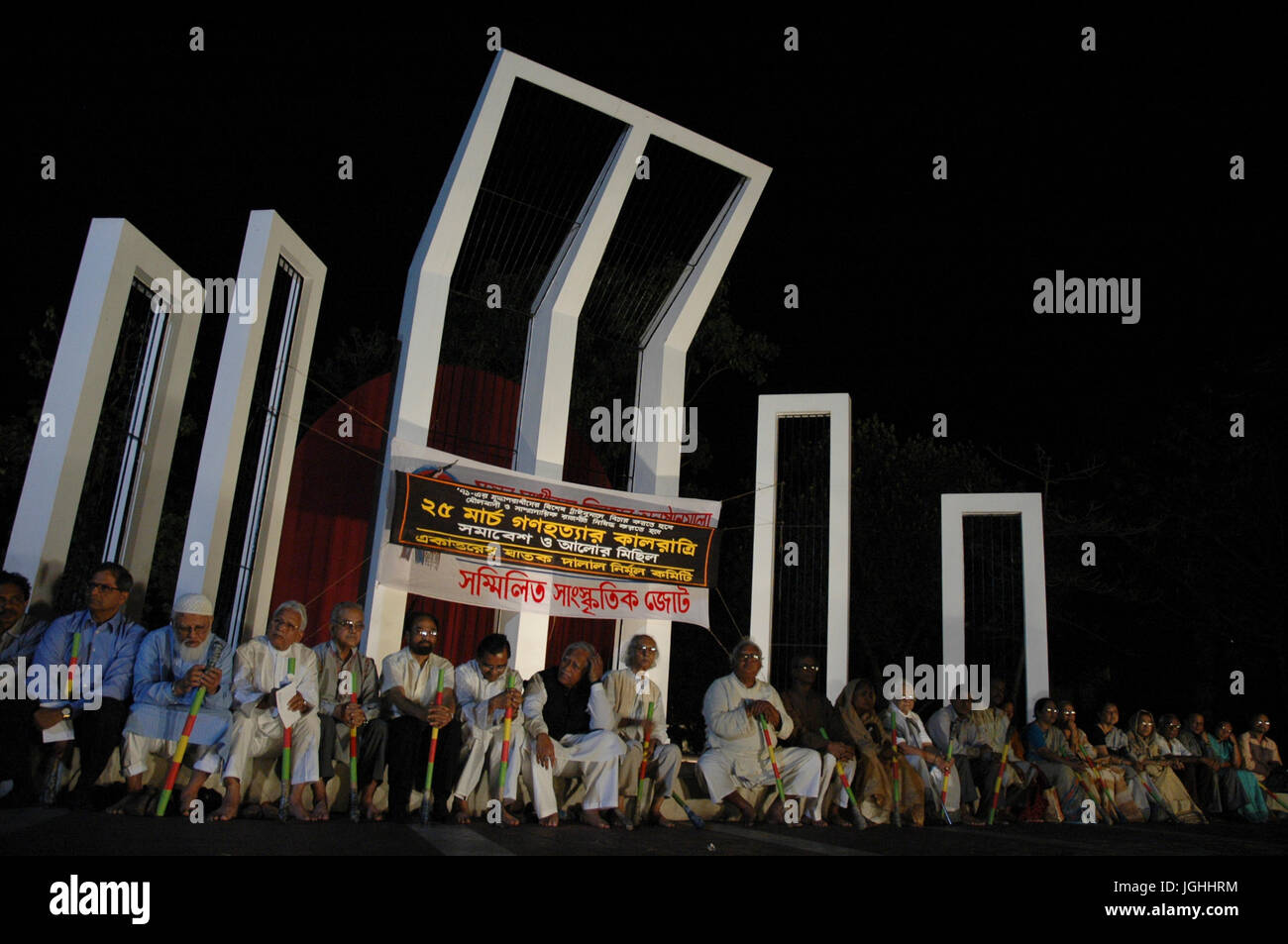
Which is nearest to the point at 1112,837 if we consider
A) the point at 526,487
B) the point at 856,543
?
the point at 526,487

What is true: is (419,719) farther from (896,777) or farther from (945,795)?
(945,795)

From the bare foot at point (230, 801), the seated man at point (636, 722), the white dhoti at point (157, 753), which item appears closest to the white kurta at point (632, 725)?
the seated man at point (636, 722)

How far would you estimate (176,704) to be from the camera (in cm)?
660

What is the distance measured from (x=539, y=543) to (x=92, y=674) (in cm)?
399

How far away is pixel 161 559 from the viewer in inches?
634

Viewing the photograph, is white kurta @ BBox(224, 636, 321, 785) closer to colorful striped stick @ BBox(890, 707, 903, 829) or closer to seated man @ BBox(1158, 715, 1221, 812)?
colorful striped stick @ BBox(890, 707, 903, 829)

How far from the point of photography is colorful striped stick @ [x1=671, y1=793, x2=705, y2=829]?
7539mm

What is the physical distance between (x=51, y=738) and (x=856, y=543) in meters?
17.9

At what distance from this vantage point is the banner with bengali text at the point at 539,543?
9172mm

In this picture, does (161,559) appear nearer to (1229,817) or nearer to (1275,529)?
(1229,817)

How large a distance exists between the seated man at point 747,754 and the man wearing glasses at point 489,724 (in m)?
1.58

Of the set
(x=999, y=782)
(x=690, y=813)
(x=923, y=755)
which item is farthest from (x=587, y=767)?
(x=999, y=782)

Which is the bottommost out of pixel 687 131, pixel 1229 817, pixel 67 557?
pixel 1229 817

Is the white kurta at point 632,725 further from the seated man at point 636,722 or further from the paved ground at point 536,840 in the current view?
the paved ground at point 536,840
